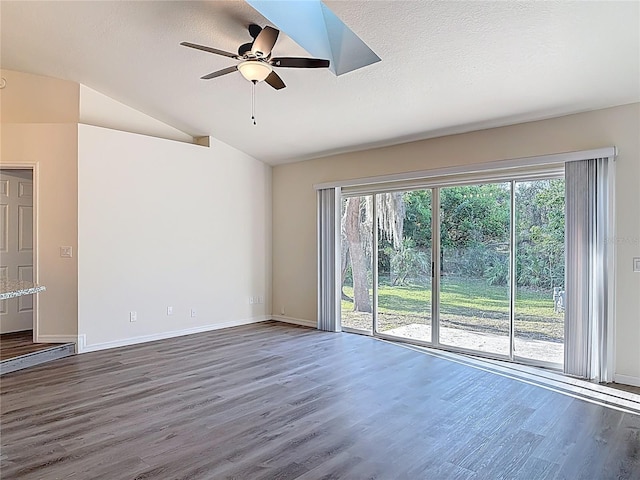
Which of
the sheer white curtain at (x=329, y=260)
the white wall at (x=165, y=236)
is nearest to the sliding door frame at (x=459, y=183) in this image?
the sheer white curtain at (x=329, y=260)

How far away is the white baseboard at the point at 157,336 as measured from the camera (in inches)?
203

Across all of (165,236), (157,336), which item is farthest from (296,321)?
(165,236)

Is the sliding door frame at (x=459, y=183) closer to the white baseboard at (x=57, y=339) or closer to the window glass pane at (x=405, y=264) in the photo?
the window glass pane at (x=405, y=264)

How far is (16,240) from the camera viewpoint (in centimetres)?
593

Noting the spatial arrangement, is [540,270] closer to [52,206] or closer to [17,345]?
[52,206]

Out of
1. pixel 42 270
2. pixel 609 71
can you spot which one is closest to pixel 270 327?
pixel 42 270

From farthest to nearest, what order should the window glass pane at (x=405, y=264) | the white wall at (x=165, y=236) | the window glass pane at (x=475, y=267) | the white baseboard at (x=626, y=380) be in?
1. the window glass pane at (x=405, y=264)
2. the white wall at (x=165, y=236)
3. the window glass pane at (x=475, y=267)
4. the white baseboard at (x=626, y=380)

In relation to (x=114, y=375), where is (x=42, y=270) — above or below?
above

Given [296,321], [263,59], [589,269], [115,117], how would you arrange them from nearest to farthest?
1. [263,59]
2. [589,269]
3. [115,117]
4. [296,321]

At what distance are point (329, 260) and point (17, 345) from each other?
419 centimetres

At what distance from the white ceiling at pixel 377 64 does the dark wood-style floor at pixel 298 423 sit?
9.34 feet

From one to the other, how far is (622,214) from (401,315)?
9.36ft

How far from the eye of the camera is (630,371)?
13.2 feet

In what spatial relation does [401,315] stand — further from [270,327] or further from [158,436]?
[158,436]
